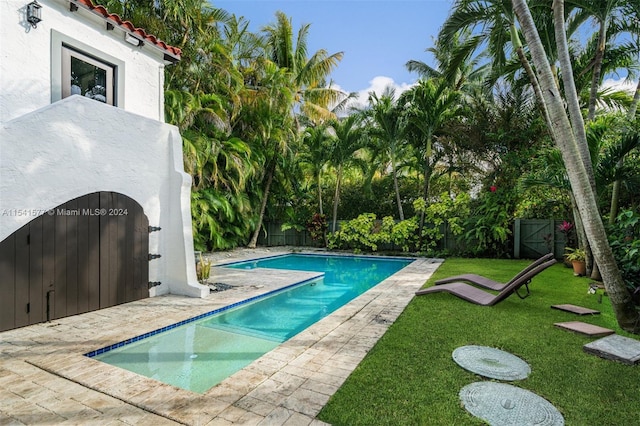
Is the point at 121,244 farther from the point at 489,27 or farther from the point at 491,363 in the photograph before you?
the point at 489,27

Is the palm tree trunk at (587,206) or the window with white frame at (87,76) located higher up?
the window with white frame at (87,76)

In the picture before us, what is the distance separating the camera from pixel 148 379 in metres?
3.60

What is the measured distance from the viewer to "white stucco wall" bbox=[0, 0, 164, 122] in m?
4.99

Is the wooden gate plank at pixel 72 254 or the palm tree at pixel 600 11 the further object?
the palm tree at pixel 600 11

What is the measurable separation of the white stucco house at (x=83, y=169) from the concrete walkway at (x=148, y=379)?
63 cm

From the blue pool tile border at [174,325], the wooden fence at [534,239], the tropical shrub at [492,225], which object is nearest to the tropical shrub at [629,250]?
the blue pool tile border at [174,325]

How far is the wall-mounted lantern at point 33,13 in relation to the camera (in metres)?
5.18

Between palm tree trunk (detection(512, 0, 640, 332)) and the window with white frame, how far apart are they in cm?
722

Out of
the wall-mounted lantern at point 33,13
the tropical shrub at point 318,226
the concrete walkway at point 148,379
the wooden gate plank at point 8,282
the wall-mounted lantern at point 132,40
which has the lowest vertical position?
the concrete walkway at point 148,379

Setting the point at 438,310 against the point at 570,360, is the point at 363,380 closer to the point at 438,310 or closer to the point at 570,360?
the point at 570,360

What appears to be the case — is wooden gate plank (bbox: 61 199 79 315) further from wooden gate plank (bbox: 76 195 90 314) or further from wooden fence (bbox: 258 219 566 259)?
wooden fence (bbox: 258 219 566 259)

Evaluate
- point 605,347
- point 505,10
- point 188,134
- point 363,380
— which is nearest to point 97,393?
point 363,380

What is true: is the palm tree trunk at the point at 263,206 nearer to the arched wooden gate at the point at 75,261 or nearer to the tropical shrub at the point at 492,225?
the tropical shrub at the point at 492,225

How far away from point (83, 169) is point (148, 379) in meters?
3.82
